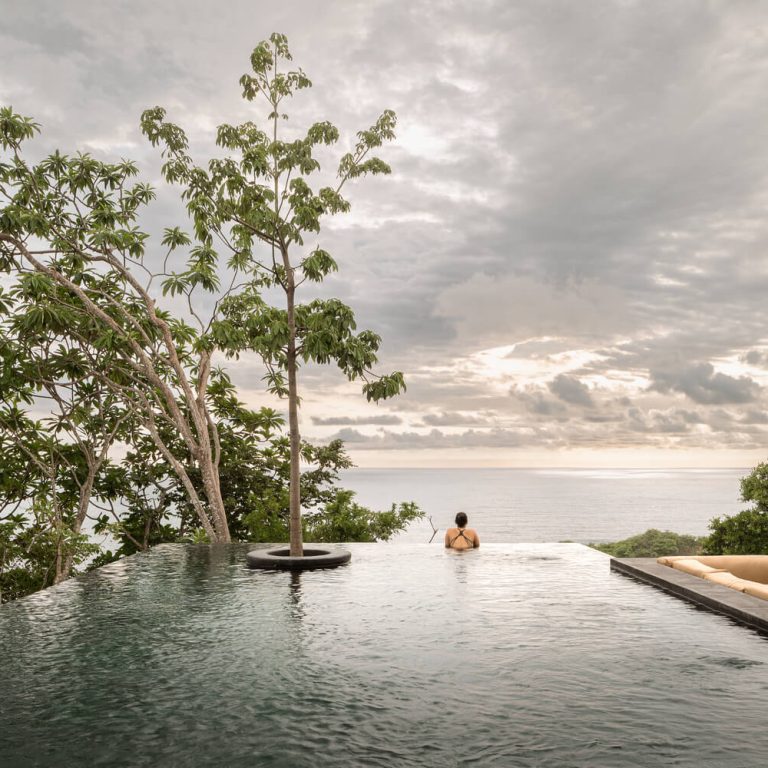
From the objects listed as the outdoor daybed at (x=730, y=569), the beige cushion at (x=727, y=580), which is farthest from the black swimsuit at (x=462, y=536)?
the beige cushion at (x=727, y=580)

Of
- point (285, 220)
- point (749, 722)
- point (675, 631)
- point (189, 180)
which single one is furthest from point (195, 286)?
point (749, 722)

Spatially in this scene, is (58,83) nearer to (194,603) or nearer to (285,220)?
(285,220)

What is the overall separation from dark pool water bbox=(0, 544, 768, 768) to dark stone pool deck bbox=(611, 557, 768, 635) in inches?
7.4

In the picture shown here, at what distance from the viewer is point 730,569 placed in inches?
403

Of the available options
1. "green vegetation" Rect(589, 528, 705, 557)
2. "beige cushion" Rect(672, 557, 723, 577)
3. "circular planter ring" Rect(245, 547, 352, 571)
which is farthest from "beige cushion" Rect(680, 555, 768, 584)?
"green vegetation" Rect(589, 528, 705, 557)

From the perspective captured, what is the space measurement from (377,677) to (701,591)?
4.36m

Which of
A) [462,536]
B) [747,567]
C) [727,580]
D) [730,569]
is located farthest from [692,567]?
[462,536]

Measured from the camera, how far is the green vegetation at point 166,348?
1075cm

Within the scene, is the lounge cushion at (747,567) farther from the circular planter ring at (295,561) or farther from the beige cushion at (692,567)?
the circular planter ring at (295,561)

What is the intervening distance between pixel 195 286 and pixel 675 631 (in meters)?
10.3

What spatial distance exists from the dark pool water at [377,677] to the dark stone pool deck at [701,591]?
0.62ft

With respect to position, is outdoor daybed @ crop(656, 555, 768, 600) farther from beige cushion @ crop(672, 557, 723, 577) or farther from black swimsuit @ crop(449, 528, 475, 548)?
black swimsuit @ crop(449, 528, 475, 548)

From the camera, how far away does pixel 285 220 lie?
10.8 meters

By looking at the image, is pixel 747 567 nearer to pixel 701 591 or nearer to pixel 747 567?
pixel 747 567
